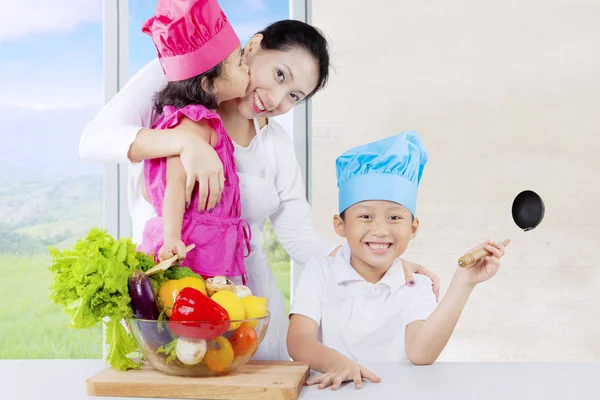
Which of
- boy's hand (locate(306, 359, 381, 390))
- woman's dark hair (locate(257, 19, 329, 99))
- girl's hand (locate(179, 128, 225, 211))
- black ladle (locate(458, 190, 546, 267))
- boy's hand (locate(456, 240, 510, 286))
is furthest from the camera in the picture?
woman's dark hair (locate(257, 19, 329, 99))

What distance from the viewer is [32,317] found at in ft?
9.23

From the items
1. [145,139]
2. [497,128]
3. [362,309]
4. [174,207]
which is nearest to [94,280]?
[174,207]

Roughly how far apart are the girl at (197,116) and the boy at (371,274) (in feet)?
0.63

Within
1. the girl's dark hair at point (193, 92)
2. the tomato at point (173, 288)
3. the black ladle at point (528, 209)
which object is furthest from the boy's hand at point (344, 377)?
the girl's dark hair at point (193, 92)

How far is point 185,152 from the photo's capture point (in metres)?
1.28

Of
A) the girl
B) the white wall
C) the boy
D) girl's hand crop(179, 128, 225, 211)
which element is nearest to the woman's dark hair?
the girl

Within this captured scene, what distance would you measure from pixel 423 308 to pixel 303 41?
26.7 inches

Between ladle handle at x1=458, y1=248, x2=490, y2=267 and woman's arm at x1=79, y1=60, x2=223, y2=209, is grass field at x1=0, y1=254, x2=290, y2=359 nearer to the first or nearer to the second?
woman's arm at x1=79, y1=60, x2=223, y2=209

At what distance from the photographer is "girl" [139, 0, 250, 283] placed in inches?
52.4

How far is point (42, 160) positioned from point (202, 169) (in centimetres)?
175

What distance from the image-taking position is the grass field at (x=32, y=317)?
280cm

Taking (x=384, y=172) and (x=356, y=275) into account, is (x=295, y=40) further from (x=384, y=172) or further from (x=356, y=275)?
(x=356, y=275)

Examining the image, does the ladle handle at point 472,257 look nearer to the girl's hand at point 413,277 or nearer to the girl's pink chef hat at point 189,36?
the girl's hand at point 413,277

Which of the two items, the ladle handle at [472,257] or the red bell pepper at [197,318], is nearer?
Answer: the red bell pepper at [197,318]
